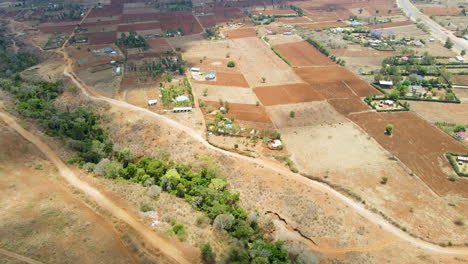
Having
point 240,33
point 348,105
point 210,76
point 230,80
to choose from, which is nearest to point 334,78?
point 348,105

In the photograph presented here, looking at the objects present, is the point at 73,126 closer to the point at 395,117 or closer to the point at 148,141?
the point at 148,141

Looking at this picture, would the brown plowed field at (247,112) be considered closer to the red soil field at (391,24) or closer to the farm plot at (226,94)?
the farm plot at (226,94)

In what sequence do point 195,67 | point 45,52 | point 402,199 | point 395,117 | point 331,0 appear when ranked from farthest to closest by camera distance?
1. point 331,0
2. point 45,52
3. point 195,67
4. point 395,117
5. point 402,199

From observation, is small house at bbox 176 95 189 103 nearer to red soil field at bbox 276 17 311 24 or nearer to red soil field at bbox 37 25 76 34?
red soil field at bbox 37 25 76 34

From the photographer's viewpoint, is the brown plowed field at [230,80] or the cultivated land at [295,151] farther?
the brown plowed field at [230,80]

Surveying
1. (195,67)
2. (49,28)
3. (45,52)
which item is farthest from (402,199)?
(49,28)

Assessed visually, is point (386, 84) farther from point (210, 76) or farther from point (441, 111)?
point (210, 76)

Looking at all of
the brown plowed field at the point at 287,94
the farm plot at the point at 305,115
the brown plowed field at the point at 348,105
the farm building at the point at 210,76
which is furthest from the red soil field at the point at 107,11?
the brown plowed field at the point at 348,105
